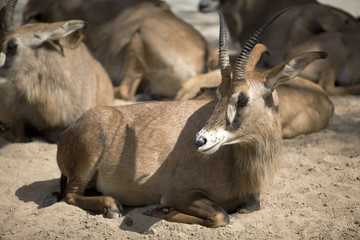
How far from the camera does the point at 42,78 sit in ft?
23.0

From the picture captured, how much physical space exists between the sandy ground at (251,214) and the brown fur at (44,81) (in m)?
0.40

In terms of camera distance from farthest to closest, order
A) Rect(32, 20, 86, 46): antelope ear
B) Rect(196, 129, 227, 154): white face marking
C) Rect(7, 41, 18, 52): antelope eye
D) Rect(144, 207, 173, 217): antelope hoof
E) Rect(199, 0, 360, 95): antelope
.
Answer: Rect(199, 0, 360, 95): antelope < Rect(32, 20, 86, 46): antelope ear < Rect(7, 41, 18, 52): antelope eye < Rect(144, 207, 173, 217): antelope hoof < Rect(196, 129, 227, 154): white face marking

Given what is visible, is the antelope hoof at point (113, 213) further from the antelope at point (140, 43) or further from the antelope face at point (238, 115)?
the antelope at point (140, 43)

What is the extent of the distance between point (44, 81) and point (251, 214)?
3406 mm

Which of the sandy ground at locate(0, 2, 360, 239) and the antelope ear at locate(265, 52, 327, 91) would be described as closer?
the antelope ear at locate(265, 52, 327, 91)

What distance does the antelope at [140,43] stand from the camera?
8883 mm

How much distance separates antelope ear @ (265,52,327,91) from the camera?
176 inches

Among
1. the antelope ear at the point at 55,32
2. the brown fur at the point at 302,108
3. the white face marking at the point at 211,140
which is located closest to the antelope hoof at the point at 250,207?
the white face marking at the point at 211,140

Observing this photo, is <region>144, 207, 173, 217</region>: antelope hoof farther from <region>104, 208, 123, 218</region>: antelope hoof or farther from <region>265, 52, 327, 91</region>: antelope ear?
<region>265, 52, 327, 91</region>: antelope ear

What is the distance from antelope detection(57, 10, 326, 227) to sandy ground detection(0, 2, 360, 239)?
161mm

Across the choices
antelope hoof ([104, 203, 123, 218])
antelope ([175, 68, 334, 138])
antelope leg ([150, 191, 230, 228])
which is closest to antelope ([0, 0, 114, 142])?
antelope ([175, 68, 334, 138])

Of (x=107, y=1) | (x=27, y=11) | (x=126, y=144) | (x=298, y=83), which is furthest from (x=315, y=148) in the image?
(x=27, y=11)

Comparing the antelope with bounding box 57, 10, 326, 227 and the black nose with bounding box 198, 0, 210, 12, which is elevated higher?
the antelope with bounding box 57, 10, 326, 227

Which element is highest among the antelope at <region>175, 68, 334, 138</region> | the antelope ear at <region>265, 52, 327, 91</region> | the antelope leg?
the antelope ear at <region>265, 52, 327, 91</region>
